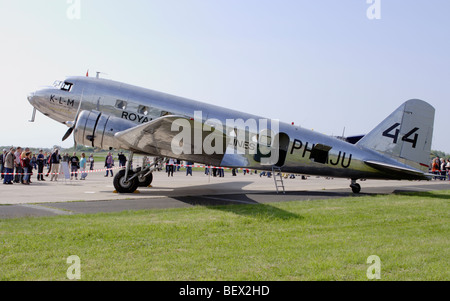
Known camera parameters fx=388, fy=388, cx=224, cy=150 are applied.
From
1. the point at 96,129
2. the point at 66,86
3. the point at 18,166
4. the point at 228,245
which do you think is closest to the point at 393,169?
the point at 228,245

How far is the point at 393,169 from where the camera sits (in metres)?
14.9

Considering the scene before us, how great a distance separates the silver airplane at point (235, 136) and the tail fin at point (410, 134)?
0.03 metres

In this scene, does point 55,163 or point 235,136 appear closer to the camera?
point 235,136

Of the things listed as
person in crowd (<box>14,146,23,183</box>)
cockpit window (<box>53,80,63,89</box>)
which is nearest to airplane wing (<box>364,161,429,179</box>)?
cockpit window (<box>53,80,63,89</box>)

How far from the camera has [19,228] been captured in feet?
24.2

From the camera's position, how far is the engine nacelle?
1395 centimetres

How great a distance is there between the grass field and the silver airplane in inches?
205

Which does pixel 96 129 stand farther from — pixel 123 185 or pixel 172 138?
pixel 172 138

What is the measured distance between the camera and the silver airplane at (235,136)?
46.9 feet

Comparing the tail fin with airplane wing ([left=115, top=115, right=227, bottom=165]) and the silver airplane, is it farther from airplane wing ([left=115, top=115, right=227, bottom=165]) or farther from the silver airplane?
airplane wing ([left=115, top=115, right=227, bottom=165])

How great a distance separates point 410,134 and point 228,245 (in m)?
11.5

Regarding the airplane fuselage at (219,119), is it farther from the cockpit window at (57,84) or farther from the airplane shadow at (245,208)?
the airplane shadow at (245,208)

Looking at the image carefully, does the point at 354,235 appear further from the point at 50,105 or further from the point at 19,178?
the point at 19,178
